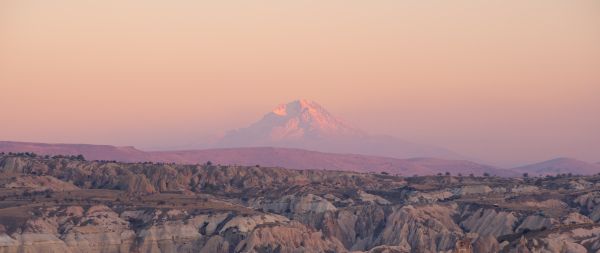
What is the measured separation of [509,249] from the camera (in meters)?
156

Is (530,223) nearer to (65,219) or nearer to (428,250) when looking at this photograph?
(428,250)

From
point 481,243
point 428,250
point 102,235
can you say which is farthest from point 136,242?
point 481,243

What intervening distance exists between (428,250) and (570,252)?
3257 centimetres

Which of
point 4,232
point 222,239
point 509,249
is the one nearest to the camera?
point 509,249

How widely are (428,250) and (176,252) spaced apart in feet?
117

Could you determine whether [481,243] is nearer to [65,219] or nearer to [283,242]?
[283,242]

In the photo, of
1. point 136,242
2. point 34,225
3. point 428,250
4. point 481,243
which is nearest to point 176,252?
point 136,242

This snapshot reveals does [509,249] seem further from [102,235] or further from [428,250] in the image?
[102,235]

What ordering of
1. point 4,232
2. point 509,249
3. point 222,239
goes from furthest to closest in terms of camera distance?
point 222,239 → point 4,232 → point 509,249

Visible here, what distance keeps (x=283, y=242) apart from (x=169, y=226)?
1738 cm

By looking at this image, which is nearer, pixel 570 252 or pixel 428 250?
pixel 570 252

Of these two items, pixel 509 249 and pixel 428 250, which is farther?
pixel 428 250

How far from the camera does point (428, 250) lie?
19000 cm

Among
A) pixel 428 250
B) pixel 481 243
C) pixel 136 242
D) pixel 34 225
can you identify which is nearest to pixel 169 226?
pixel 136 242
